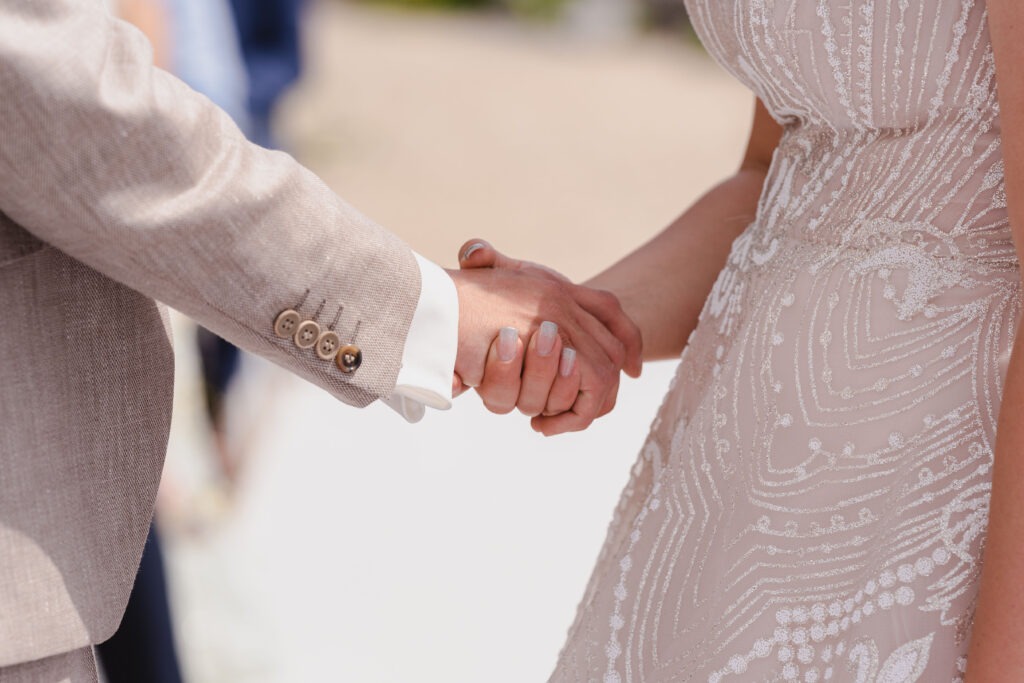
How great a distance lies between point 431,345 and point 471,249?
0.30 metres

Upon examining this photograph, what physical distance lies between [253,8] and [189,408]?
4.78 feet

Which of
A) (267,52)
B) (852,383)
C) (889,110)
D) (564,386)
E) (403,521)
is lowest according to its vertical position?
(403,521)

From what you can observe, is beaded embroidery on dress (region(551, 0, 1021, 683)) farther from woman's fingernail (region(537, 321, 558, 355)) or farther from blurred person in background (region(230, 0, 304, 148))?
blurred person in background (region(230, 0, 304, 148))

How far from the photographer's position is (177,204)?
1055mm

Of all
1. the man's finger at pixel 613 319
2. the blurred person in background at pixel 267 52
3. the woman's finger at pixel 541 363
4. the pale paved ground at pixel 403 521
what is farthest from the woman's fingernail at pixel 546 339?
the blurred person in background at pixel 267 52

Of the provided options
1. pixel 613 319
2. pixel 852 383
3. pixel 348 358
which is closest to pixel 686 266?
pixel 613 319

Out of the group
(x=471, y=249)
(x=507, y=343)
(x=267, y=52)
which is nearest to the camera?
(x=507, y=343)

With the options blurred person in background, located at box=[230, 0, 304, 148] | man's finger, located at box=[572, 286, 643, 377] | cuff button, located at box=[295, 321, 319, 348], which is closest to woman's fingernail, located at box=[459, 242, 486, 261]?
man's finger, located at box=[572, 286, 643, 377]

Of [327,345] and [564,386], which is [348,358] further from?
[564,386]

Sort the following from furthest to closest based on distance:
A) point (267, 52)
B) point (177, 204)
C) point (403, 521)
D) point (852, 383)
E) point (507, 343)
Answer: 1. point (267, 52)
2. point (403, 521)
3. point (507, 343)
4. point (852, 383)
5. point (177, 204)

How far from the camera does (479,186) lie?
294 inches

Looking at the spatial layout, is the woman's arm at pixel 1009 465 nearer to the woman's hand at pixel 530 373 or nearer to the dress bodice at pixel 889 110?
the dress bodice at pixel 889 110

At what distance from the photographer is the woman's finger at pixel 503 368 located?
1.45 m

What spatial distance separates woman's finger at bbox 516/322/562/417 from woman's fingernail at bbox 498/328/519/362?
0.12ft
